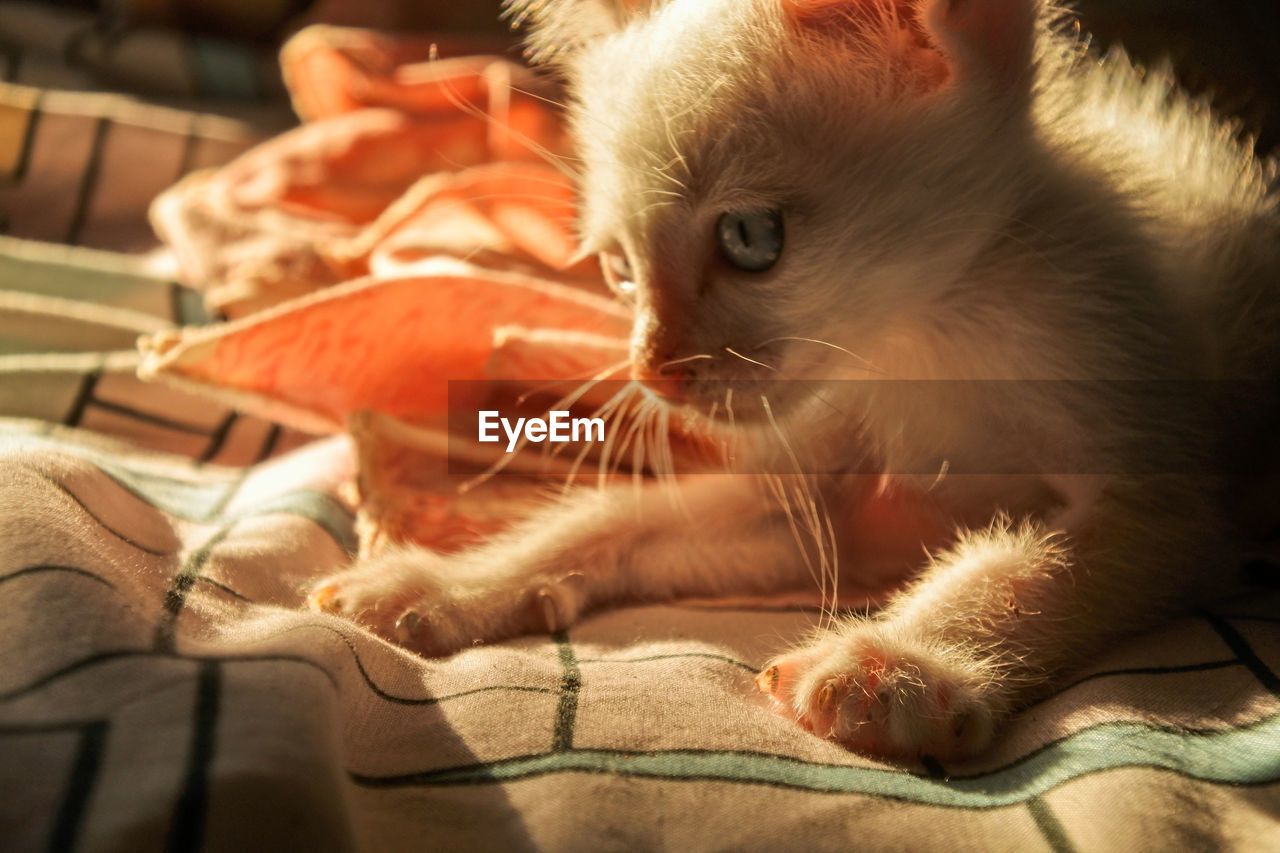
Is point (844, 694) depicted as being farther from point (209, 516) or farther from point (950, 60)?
point (209, 516)

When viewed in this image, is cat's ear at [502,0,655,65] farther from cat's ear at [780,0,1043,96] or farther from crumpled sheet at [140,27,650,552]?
cat's ear at [780,0,1043,96]

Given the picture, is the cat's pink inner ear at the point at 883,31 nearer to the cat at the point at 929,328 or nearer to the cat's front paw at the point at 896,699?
the cat at the point at 929,328

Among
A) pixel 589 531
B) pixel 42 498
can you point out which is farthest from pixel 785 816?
pixel 42 498

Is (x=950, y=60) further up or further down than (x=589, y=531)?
further up

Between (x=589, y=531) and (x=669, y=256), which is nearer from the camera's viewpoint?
(x=669, y=256)

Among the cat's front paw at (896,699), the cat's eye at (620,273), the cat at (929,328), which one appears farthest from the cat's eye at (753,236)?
the cat's front paw at (896,699)

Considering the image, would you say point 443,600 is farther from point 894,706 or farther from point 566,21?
point 566,21

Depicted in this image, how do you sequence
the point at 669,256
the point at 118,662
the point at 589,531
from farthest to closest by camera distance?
the point at 589,531 < the point at 669,256 < the point at 118,662

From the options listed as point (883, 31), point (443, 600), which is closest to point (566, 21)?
point (883, 31)
